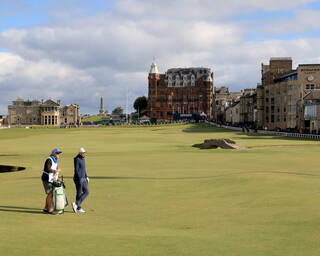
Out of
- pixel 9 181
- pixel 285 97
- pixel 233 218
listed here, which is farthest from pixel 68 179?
pixel 285 97

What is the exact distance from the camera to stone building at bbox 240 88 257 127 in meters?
164

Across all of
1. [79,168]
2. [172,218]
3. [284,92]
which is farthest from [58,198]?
[284,92]

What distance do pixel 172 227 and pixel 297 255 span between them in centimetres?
497

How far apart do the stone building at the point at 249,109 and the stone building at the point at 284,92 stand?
11.9 metres

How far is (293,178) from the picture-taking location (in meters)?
25.5

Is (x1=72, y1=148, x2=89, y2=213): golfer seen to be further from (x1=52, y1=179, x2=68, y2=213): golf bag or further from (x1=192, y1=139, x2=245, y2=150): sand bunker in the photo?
(x1=192, y1=139, x2=245, y2=150): sand bunker

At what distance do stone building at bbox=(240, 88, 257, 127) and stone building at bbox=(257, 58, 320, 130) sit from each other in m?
11.9

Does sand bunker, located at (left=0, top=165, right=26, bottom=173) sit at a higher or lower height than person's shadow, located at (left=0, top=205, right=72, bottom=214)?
lower

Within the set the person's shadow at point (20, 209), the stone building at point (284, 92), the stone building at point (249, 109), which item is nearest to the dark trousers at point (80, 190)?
the person's shadow at point (20, 209)

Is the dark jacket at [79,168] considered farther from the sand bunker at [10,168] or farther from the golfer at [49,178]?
the sand bunker at [10,168]

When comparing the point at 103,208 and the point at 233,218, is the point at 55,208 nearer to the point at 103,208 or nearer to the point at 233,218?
the point at 103,208

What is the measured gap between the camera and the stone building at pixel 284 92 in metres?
122

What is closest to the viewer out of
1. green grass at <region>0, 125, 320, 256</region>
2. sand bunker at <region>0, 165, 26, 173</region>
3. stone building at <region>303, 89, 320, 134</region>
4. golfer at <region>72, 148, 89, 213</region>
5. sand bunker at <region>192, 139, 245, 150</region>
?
green grass at <region>0, 125, 320, 256</region>

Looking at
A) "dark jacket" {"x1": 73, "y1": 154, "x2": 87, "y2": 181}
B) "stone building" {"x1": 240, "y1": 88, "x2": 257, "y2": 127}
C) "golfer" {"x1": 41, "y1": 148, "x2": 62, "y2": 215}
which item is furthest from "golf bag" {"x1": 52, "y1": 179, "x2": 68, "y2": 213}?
"stone building" {"x1": 240, "y1": 88, "x2": 257, "y2": 127}
